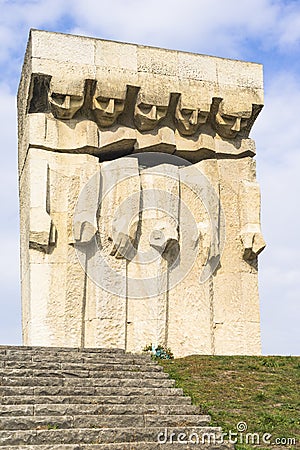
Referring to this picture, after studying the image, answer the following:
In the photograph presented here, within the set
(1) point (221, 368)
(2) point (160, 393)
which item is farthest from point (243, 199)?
(2) point (160, 393)

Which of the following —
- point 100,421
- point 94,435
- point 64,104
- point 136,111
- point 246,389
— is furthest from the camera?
point 136,111

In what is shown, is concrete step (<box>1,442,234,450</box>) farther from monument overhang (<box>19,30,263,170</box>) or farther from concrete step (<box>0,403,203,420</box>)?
monument overhang (<box>19,30,263,170</box>)

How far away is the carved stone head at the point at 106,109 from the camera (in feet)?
43.6

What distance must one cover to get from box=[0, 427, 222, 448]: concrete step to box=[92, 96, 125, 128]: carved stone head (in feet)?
20.6

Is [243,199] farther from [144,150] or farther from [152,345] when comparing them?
[152,345]

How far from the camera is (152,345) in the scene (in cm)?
1302

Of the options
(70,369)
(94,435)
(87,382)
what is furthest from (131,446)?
(70,369)

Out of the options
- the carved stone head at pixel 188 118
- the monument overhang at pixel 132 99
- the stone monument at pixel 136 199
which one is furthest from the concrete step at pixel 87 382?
the carved stone head at pixel 188 118

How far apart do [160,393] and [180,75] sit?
6341 millimetres

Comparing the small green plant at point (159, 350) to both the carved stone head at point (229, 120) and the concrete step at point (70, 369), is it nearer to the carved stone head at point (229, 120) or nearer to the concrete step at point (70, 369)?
the concrete step at point (70, 369)

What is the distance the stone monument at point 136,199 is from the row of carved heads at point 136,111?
0.02 meters

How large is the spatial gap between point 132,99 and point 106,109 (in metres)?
0.58

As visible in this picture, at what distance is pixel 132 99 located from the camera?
1366 centimetres

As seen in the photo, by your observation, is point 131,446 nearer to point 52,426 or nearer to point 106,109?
point 52,426
